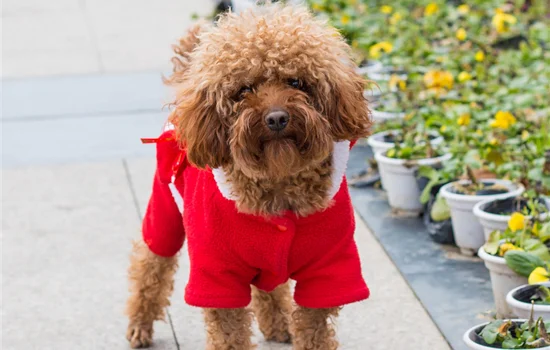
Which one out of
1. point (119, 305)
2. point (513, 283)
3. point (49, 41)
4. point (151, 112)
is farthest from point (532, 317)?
point (49, 41)

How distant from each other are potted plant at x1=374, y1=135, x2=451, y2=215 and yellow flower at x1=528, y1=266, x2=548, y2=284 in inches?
63.9

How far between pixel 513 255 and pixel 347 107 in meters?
1.24

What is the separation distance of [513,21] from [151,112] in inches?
115

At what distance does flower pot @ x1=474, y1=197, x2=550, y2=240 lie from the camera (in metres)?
4.91

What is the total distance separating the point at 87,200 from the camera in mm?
6641

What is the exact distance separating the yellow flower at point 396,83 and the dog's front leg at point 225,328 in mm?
3389

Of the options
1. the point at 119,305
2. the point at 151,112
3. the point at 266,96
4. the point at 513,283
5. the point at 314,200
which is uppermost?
the point at 266,96

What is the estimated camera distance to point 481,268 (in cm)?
523

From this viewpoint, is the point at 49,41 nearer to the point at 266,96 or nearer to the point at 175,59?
the point at 175,59

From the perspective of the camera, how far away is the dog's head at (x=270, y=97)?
3.46 metres

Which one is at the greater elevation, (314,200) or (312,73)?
(312,73)

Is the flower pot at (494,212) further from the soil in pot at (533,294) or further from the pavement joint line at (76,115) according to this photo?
the pavement joint line at (76,115)

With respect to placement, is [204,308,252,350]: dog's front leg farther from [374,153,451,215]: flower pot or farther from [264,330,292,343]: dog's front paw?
[374,153,451,215]: flower pot

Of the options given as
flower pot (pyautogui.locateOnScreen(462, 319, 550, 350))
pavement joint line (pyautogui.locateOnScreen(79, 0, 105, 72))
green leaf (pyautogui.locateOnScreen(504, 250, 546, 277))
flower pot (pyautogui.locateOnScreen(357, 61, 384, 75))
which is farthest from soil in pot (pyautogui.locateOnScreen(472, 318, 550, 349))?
pavement joint line (pyautogui.locateOnScreen(79, 0, 105, 72))
